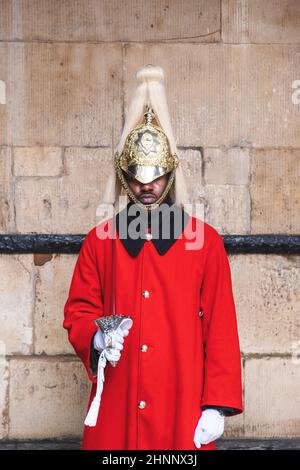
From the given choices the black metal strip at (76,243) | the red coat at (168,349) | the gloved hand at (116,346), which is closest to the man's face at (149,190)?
the red coat at (168,349)

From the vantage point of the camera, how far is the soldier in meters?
3.64

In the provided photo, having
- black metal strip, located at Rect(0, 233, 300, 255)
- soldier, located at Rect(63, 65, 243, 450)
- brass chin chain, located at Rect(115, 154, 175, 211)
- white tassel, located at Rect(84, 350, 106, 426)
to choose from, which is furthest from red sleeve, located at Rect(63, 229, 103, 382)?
black metal strip, located at Rect(0, 233, 300, 255)

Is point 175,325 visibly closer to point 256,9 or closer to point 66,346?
point 66,346

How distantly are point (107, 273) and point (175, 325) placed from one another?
380mm

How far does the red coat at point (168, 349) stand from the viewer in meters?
3.64

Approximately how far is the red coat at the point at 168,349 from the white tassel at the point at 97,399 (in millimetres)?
137

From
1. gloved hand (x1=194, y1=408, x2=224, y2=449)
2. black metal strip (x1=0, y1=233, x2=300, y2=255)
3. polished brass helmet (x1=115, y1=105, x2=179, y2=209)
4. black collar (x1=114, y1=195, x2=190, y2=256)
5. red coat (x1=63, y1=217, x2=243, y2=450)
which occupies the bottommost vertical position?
gloved hand (x1=194, y1=408, x2=224, y2=449)

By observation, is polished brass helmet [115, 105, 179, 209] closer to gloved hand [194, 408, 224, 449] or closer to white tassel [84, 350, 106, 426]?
white tassel [84, 350, 106, 426]

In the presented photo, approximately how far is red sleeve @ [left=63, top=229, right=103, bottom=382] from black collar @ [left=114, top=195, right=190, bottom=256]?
0.16m

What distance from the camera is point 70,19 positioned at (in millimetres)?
4887

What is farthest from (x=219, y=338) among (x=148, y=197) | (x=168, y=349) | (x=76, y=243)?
(x=76, y=243)

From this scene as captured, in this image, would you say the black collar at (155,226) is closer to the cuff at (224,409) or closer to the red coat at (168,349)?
the red coat at (168,349)

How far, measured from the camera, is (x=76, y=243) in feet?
15.7

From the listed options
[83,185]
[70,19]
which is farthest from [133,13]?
[83,185]
